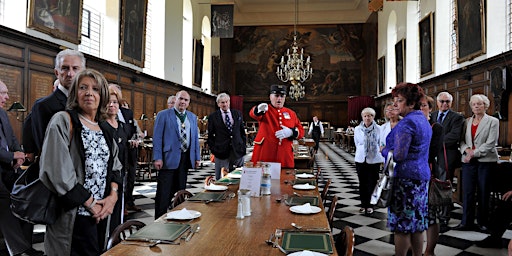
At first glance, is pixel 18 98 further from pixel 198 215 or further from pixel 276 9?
pixel 276 9

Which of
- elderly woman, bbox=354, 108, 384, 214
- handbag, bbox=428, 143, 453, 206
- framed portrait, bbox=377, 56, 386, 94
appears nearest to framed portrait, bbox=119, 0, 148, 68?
elderly woman, bbox=354, 108, 384, 214

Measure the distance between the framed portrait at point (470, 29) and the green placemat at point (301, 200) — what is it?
8416mm

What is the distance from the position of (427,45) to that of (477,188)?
9.60 metres

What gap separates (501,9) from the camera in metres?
8.55

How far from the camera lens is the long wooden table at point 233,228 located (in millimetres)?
1683

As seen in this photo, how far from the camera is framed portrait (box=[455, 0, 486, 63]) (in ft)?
29.8

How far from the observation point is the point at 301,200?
268 cm

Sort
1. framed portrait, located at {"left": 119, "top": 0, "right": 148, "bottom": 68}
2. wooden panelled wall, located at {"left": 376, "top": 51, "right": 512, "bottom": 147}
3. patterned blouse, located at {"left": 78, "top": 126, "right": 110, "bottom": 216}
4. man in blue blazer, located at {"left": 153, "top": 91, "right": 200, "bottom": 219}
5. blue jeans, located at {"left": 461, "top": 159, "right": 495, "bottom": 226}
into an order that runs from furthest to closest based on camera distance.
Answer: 1. framed portrait, located at {"left": 119, "top": 0, "right": 148, "bottom": 68}
2. wooden panelled wall, located at {"left": 376, "top": 51, "right": 512, "bottom": 147}
3. blue jeans, located at {"left": 461, "top": 159, "right": 495, "bottom": 226}
4. man in blue blazer, located at {"left": 153, "top": 91, "right": 200, "bottom": 219}
5. patterned blouse, located at {"left": 78, "top": 126, "right": 110, "bottom": 216}

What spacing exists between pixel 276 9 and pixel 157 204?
2252cm

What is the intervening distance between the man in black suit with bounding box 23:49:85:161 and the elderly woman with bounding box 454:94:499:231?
4253mm

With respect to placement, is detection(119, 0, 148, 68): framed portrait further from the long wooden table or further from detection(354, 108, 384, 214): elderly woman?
the long wooden table

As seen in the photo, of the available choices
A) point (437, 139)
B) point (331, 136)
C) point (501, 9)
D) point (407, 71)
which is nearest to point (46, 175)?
point (437, 139)

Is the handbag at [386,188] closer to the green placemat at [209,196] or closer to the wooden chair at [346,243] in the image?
the wooden chair at [346,243]

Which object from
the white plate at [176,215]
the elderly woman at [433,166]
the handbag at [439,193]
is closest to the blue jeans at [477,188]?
the elderly woman at [433,166]
